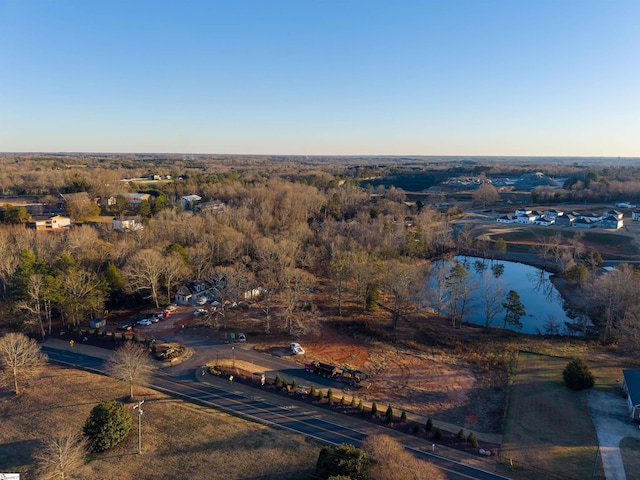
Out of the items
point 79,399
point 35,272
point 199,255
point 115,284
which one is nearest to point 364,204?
point 199,255


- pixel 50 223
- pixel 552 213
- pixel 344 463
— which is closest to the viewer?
pixel 344 463

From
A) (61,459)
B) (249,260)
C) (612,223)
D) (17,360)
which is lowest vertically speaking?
(61,459)

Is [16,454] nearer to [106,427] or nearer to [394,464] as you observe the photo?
[106,427]

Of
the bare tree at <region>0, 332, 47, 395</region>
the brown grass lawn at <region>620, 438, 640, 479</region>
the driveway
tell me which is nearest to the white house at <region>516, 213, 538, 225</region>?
the driveway

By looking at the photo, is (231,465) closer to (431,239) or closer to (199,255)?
(199,255)

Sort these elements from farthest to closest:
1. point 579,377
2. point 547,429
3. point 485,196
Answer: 1. point 485,196
2. point 579,377
3. point 547,429

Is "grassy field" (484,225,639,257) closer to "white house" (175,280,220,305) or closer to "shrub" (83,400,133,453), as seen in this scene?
"white house" (175,280,220,305)

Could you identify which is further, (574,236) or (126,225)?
(574,236)

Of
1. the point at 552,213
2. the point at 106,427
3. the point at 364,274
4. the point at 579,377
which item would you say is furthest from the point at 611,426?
the point at 552,213
